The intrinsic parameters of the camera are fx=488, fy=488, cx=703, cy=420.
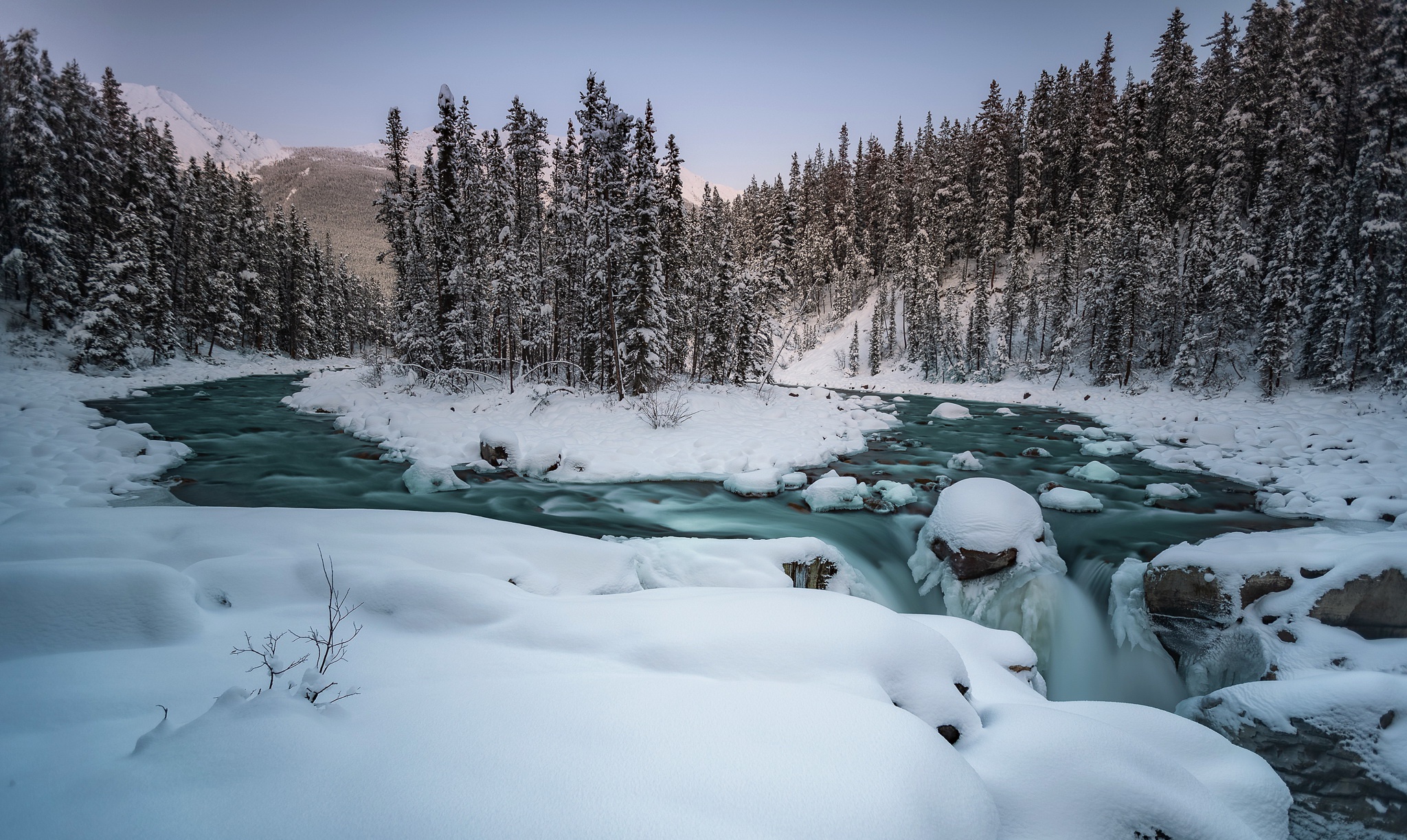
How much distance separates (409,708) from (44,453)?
10.5 meters

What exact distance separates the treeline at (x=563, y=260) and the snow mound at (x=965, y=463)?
11036 millimetres

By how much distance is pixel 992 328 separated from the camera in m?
35.1

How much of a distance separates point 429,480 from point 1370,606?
490 inches

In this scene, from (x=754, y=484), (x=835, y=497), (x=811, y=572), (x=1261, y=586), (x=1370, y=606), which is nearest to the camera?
(x=1370, y=606)

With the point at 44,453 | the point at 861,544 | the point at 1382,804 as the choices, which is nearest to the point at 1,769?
the point at 1382,804

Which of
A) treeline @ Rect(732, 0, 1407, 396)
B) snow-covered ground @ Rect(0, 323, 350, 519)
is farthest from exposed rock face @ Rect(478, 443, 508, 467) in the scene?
treeline @ Rect(732, 0, 1407, 396)

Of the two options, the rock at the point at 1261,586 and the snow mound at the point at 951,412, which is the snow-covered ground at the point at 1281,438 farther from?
the rock at the point at 1261,586

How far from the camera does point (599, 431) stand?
540 inches

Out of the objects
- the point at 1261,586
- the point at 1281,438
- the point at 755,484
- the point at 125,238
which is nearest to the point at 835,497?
the point at 755,484

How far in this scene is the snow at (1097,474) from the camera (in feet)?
34.8

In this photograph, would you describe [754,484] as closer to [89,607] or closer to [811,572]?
[811,572]

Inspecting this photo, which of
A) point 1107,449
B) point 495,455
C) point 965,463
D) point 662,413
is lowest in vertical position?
point 965,463

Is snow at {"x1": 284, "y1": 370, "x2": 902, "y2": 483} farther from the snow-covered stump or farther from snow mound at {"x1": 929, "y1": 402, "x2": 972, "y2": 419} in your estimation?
the snow-covered stump

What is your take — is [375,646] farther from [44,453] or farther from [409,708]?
[44,453]
